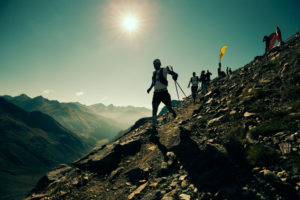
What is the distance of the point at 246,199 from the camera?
3.27m

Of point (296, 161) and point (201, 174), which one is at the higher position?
point (296, 161)

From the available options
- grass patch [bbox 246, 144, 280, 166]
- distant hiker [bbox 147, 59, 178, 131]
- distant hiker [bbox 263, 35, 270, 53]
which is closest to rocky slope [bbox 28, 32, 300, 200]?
grass patch [bbox 246, 144, 280, 166]

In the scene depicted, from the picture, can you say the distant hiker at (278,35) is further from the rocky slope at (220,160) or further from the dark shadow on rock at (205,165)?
the dark shadow on rock at (205,165)

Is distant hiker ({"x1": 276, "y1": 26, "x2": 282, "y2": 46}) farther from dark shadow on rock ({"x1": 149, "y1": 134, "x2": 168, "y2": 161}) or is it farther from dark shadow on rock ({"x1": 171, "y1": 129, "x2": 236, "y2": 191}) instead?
dark shadow on rock ({"x1": 171, "y1": 129, "x2": 236, "y2": 191})

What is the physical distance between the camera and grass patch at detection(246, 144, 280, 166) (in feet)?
12.8

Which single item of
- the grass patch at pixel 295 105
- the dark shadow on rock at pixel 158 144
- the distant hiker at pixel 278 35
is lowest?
the dark shadow on rock at pixel 158 144

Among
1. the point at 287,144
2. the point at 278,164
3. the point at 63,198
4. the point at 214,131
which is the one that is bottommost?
the point at 63,198

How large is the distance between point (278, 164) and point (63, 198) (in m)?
7.30

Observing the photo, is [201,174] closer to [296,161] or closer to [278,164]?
[278,164]

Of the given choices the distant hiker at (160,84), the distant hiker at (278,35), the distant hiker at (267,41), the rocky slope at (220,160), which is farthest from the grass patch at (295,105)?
the distant hiker at (267,41)

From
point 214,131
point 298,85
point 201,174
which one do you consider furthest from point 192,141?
point 298,85

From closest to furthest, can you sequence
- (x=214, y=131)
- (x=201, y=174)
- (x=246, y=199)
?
1. (x=246, y=199)
2. (x=201, y=174)
3. (x=214, y=131)

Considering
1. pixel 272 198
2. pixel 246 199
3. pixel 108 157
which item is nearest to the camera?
pixel 272 198

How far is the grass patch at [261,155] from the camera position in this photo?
390 centimetres
